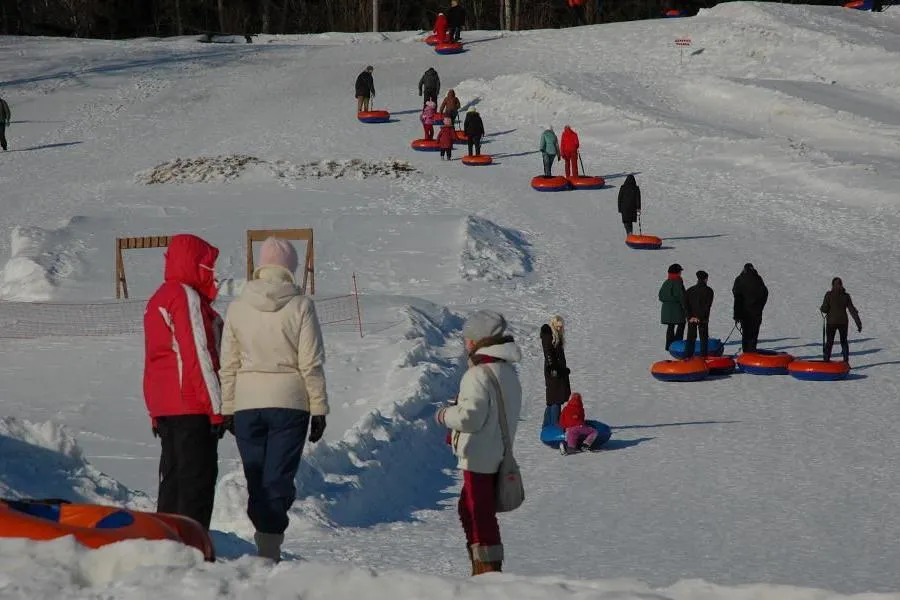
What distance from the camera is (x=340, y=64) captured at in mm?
43031

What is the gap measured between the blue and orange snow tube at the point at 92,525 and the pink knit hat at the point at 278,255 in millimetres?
1238

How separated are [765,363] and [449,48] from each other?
27.9m

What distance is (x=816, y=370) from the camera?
54.3 ft

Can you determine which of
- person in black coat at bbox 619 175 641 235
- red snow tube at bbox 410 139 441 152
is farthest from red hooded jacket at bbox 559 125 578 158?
person in black coat at bbox 619 175 641 235

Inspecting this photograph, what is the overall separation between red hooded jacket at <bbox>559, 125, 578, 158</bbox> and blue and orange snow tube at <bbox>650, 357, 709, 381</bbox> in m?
12.7

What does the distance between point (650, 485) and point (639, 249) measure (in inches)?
482

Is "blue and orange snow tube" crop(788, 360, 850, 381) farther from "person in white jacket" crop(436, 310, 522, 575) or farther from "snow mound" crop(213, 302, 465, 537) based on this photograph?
"person in white jacket" crop(436, 310, 522, 575)

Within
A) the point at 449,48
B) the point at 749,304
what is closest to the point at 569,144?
the point at 749,304

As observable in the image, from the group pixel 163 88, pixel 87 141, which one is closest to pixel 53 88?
pixel 163 88

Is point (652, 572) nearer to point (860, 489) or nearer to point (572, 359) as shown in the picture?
point (860, 489)

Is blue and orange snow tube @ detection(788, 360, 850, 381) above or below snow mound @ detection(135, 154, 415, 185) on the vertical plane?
below

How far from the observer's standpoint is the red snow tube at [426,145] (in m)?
32.0

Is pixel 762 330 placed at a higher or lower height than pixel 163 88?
lower

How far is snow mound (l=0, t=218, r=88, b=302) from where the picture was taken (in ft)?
66.9
